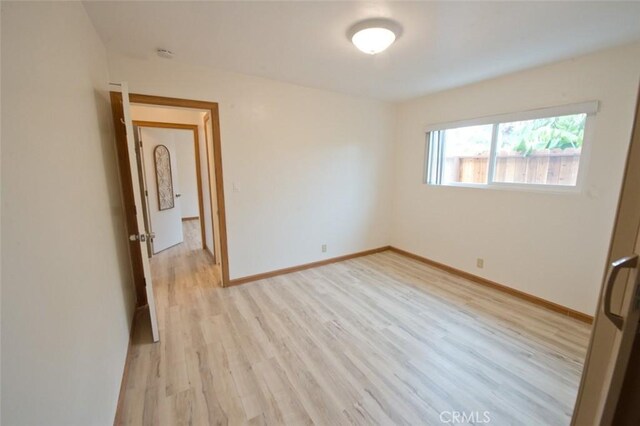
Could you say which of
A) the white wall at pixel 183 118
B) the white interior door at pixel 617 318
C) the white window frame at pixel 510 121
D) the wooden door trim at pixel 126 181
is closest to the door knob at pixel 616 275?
the white interior door at pixel 617 318

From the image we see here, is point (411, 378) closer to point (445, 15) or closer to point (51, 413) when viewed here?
Result: point (51, 413)

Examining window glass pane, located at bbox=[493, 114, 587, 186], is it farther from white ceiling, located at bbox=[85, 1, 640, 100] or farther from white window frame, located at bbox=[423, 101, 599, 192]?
white ceiling, located at bbox=[85, 1, 640, 100]

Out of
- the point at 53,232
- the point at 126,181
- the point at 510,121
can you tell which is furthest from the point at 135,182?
the point at 510,121

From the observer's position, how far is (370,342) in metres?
2.18

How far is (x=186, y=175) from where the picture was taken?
7090mm

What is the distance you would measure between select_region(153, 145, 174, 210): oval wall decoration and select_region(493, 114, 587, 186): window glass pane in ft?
16.6

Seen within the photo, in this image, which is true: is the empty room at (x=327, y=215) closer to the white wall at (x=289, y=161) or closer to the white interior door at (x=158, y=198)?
the white wall at (x=289, y=161)

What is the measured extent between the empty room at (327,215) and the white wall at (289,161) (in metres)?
0.03

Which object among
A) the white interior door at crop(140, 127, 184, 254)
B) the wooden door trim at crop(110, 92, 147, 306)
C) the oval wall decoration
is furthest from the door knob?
the oval wall decoration

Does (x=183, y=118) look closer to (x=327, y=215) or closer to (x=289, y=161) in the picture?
(x=289, y=161)

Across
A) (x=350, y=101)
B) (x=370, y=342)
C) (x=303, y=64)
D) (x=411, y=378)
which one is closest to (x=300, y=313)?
(x=370, y=342)

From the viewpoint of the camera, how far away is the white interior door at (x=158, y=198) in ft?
14.0

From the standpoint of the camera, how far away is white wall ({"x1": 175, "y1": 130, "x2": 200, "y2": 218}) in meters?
6.91

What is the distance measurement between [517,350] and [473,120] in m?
2.48
